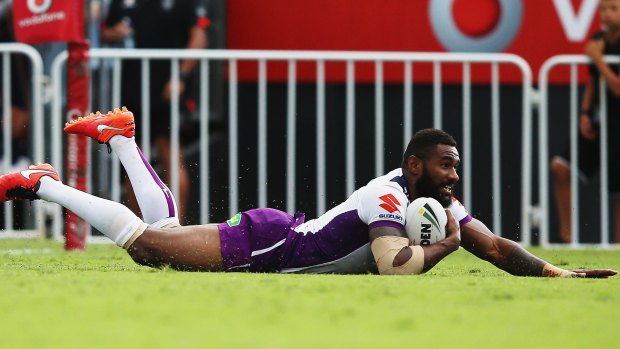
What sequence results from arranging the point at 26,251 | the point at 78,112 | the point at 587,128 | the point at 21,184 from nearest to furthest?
the point at 21,184, the point at 26,251, the point at 78,112, the point at 587,128

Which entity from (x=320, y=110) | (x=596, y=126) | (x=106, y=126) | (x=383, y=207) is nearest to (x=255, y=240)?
(x=383, y=207)

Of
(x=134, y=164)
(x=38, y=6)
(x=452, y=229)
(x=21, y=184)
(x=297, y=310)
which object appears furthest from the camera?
(x=38, y=6)

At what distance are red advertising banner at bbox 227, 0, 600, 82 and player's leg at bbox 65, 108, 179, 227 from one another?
3436 mm

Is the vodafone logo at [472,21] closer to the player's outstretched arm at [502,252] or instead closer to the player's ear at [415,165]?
the player's outstretched arm at [502,252]

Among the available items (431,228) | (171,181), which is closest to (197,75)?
(171,181)

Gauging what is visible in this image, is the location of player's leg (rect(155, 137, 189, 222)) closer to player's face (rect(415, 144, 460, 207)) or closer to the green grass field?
the green grass field

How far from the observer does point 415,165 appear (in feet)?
23.7

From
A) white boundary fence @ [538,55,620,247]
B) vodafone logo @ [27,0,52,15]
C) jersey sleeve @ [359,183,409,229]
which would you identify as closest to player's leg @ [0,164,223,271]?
jersey sleeve @ [359,183,409,229]

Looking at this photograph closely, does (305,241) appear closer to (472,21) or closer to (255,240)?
(255,240)

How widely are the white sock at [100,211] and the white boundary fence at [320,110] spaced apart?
2928 millimetres

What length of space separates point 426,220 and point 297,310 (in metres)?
1.73

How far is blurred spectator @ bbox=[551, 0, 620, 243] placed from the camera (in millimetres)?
10508

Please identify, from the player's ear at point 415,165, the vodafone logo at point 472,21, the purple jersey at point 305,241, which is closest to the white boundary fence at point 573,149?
the vodafone logo at point 472,21

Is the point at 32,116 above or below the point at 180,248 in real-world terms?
above
